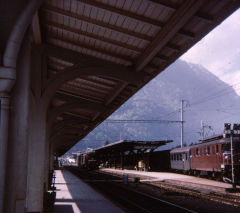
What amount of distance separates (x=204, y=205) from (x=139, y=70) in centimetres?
806

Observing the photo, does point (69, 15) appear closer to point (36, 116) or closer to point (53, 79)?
point (53, 79)

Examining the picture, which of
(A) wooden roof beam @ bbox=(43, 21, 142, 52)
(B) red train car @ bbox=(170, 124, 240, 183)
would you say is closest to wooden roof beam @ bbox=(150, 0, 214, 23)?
(A) wooden roof beam @ bbox=(43, 21, 142, 52)

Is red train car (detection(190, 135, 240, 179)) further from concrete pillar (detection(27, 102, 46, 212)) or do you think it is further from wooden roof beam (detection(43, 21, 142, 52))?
wooden roof beam (detection(43, 21, 142, 52))

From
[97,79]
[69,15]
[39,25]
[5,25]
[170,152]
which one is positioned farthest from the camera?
[170,152]

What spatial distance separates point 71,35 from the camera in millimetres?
6941

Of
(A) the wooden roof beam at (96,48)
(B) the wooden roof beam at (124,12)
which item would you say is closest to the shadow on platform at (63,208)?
(A) the wooden roof beam at (96,48)

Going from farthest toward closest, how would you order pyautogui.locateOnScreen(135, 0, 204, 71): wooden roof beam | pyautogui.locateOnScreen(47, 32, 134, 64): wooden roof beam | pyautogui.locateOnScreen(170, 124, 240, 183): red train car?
pyautogui.locateOnScreen(170, 124, 240, 183): red train car, pyautogui.locateOnScreen(47, 32, 134, 64): wooden roof beam, pyautogui.locateOnScreen(135, 0, 204, 71): wooden roof beam

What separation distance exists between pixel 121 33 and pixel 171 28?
4.58ft

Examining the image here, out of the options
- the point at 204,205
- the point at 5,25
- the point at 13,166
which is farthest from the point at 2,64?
the point at 204,205

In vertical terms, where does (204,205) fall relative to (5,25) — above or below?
below

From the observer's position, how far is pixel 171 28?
16.9 feet

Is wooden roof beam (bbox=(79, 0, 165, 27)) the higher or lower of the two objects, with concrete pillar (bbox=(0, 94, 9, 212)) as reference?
higher

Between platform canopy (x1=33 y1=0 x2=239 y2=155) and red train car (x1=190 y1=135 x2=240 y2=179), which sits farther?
red train car (x1=190 y1=135 x2=240 y2=179)

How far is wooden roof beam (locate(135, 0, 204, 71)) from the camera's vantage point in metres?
4.45
